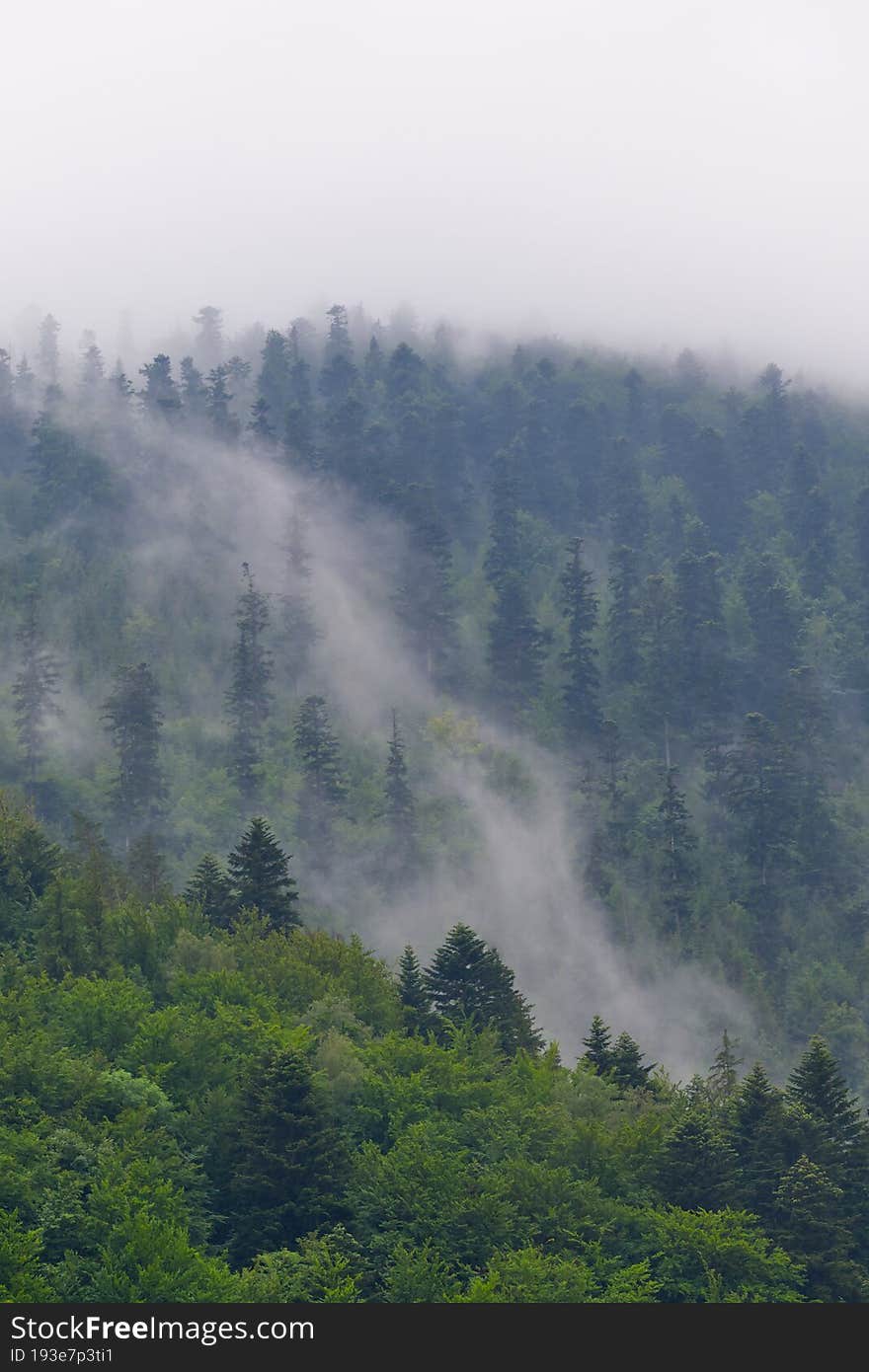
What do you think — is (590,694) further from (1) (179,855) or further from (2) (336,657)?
(1) (179,855)

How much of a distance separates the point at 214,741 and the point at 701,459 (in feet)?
192

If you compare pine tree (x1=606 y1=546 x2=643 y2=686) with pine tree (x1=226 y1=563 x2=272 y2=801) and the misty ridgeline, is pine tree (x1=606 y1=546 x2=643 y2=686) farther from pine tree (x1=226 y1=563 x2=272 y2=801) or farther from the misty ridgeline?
pine tree (x1=226 y1=563 x2=272 y2=801)

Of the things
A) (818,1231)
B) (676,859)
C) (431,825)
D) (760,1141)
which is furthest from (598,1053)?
(431,825)

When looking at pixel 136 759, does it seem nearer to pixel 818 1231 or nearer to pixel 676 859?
pixel 676 859

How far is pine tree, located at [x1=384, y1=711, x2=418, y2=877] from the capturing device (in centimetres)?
11650

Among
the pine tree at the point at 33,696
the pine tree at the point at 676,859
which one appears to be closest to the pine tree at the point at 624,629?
the pine tree at the point at 676,859

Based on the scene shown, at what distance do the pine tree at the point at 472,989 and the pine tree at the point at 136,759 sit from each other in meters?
42.4

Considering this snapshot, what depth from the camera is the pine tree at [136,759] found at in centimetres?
11225

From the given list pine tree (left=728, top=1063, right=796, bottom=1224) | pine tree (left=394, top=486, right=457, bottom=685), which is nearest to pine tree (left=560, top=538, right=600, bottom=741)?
pine tree (left=394, top=486, right=457, bottom=685)

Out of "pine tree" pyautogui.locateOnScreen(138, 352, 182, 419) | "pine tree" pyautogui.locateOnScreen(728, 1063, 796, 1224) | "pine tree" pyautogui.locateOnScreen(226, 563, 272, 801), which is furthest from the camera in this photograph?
"pine tree" pyautogui.locateOnScreen(138, 352, 182, 419)

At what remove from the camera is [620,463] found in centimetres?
15712

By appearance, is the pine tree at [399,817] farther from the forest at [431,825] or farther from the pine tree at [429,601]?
the pine tree at [429,601]

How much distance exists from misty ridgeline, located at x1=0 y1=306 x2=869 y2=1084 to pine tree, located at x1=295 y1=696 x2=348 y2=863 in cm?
20

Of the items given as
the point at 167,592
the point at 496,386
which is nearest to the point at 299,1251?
the point at 167,592
